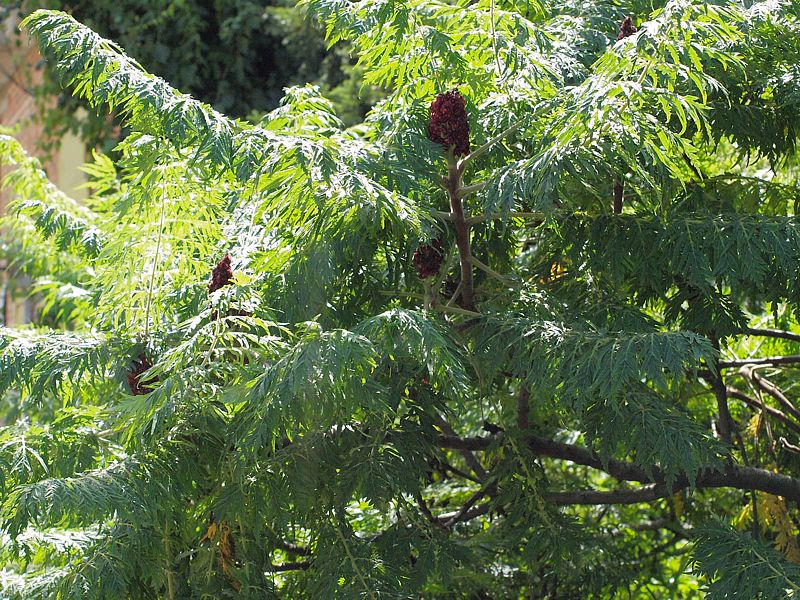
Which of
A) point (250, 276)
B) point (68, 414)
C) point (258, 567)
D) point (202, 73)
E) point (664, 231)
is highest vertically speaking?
point (202, 73)

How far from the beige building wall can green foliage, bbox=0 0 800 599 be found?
522 cm

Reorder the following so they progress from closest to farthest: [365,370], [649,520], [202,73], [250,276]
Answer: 1. [365,370]
2. [250,276]
3. [649,520]
4. [202,73]

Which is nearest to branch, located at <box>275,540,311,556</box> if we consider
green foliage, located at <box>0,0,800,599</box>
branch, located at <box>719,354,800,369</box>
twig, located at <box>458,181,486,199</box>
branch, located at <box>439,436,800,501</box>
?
green foliage, located at <box>0,0,800,599</box>

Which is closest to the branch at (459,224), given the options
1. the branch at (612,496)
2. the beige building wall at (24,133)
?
the branch at (612,496)

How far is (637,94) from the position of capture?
2236 mm

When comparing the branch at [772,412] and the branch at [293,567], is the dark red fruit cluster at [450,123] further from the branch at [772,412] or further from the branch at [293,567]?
the branch at [772,412]

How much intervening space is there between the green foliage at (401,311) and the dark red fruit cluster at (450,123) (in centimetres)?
4

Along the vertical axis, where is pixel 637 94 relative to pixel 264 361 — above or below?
above

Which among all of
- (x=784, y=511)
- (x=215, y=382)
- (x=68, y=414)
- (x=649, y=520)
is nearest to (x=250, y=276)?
(x=215, y=382)

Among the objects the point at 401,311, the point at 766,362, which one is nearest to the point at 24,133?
the point at 766,362

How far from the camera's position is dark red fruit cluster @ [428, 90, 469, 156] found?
8.28ft

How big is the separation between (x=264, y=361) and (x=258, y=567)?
58 cm

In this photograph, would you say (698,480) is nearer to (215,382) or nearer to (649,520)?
(215,382)

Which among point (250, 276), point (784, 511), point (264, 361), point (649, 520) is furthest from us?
point (649, 520)
